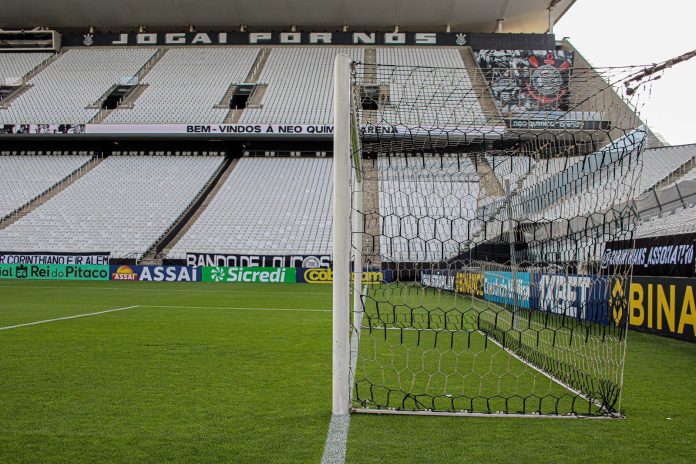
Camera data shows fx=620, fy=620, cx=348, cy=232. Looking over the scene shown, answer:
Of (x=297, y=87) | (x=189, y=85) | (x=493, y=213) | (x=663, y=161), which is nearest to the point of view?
(x=493, y=213)

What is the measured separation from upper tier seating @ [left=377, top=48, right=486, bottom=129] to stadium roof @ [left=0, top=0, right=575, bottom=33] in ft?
92.7

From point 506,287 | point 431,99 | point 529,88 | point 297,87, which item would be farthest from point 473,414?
point 297,87

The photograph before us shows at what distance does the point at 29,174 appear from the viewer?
29.4 meters

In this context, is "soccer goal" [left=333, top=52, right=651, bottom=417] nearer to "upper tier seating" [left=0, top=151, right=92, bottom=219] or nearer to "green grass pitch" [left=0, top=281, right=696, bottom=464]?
"green grass pitch" [left=0, top=281, right=696, bottom=464]

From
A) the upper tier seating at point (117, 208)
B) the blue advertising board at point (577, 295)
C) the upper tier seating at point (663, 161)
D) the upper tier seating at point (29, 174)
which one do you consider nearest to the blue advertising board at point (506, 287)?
the blue advertising board at point (577, 295)

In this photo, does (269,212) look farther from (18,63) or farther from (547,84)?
(547,84)

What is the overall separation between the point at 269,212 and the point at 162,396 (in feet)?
74.2

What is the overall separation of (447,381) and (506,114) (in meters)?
2.05

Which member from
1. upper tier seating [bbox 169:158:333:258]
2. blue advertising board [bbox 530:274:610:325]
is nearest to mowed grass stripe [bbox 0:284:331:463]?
blue advertising board [bbox 530:274:610:325]

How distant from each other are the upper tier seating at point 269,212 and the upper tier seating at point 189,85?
138 inches

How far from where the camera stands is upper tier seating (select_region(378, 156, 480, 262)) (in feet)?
17.6

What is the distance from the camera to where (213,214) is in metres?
26.5

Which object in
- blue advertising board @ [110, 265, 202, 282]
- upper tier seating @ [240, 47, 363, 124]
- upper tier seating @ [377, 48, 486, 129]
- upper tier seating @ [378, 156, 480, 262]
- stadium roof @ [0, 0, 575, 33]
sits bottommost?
blue advertising board @ [110, 265, 202, 282]

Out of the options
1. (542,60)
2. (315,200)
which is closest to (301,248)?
(315,200)
